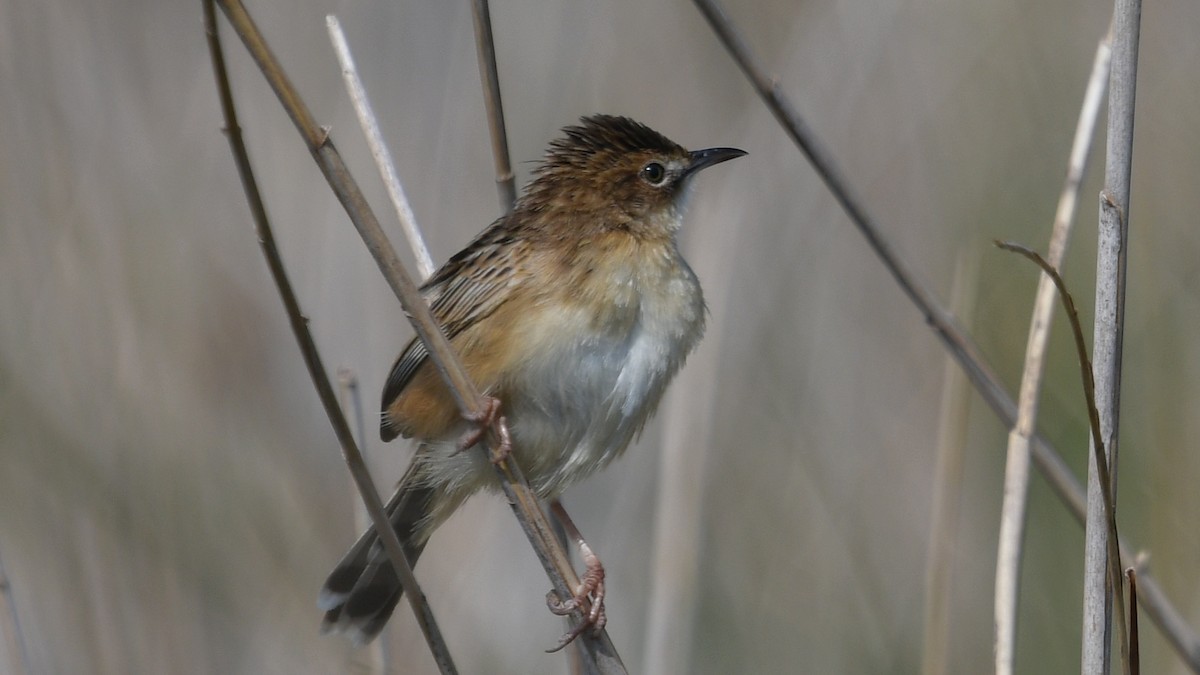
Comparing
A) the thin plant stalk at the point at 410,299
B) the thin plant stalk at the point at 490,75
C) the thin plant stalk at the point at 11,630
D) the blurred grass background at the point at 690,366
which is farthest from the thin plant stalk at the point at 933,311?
the thin plant stalk at the point at 11,630

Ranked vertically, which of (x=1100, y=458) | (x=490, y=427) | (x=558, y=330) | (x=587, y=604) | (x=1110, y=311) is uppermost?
(x=558, y=330)

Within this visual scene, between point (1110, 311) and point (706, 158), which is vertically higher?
point (706, 158)

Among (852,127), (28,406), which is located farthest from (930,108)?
(28,406)

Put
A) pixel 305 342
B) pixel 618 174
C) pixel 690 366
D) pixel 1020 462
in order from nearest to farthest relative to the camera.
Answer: pixel 305 342, pixel 1020 462, pixel 618 174, pixel 690 366

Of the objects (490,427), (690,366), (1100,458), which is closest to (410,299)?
(490,427)

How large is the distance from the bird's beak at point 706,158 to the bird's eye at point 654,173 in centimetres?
7

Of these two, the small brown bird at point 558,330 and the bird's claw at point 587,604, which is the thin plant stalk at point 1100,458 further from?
the small brown bird at point 558,330

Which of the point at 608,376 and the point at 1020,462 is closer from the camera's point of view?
the point at 1020,462

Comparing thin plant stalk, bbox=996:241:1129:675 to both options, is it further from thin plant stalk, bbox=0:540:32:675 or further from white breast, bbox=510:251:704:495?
thin plant stalk, bbox=0:540:32:675

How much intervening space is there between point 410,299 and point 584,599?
103 cm

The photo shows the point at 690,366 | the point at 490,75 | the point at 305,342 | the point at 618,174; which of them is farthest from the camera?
the point at 690,366

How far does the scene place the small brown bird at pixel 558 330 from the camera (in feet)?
10.4

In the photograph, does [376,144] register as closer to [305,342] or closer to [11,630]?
[305,342]

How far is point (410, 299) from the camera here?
223cm
